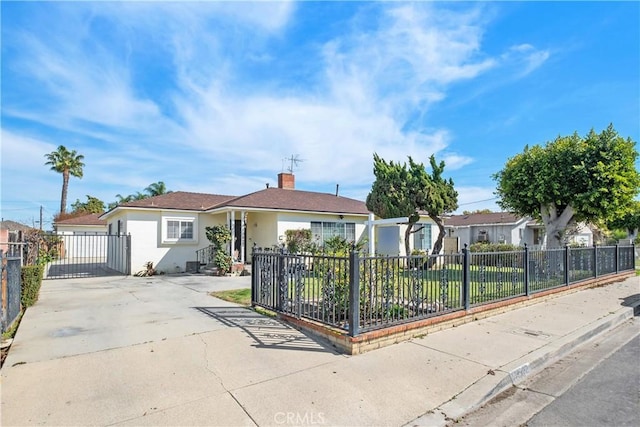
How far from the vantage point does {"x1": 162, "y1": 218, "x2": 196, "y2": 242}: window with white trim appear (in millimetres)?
16656

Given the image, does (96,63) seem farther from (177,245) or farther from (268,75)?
(177,245)

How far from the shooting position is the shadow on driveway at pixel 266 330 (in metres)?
5.40

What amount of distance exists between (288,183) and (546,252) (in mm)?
15827


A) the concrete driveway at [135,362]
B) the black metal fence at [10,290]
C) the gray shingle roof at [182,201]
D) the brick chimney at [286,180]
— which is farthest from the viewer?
the brick chimney at [286,180]

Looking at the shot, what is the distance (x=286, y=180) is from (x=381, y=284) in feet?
58.3

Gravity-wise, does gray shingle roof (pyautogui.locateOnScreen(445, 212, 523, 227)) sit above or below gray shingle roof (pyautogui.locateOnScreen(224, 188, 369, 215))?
below

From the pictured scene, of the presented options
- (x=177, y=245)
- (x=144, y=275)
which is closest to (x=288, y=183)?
(x=177, y=245)

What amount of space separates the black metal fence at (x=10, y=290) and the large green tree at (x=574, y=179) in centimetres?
1552

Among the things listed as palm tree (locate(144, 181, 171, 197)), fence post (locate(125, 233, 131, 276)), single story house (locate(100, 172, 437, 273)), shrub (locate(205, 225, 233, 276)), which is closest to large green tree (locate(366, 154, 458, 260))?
single story house (locate(100, 172, 437, 273))

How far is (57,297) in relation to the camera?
9766 millimetres

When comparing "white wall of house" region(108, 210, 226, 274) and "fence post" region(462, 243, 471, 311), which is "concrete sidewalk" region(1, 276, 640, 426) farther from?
"white wall of house" region(108, 210, 226, 274)

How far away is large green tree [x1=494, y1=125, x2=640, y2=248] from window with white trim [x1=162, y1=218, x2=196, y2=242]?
47.7 ft
